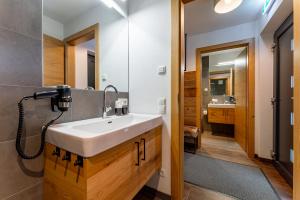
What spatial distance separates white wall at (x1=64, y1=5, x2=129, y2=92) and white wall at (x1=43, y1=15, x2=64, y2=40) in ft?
1.47

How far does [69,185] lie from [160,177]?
3.02 ft

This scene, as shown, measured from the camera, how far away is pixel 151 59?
1413 millimetres

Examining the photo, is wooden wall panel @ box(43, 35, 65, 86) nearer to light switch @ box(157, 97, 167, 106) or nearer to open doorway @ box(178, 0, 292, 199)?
light switch @ box(157, 97, 167, 106)

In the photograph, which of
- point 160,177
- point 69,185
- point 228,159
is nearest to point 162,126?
point 160,177

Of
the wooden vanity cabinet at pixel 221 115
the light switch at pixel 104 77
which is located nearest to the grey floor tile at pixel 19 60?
the light switch at pixel 104 77

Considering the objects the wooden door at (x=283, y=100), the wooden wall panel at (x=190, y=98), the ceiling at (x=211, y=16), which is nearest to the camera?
the wooden door at (x=283, y=100)

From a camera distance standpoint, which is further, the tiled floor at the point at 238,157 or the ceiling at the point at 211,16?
the ceiling at the point at 211,16

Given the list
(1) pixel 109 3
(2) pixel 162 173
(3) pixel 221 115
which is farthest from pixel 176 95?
(3) pixel 221 115

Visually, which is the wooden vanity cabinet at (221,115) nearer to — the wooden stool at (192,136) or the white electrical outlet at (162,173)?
the wooden stool at (192,136)

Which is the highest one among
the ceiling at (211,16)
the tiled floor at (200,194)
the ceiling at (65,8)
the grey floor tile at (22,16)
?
the ceiling at (211,16)

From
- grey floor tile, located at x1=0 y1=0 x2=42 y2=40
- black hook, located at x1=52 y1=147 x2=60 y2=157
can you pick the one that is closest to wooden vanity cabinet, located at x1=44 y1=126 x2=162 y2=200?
black hook, located at x1=52 y1=147 x2=60 y2=157

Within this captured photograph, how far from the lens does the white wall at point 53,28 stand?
0.94 m

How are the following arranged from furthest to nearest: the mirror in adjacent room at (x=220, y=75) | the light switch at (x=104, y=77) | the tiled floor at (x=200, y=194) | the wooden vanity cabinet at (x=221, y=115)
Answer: the mirror in adjacent room at (x=220, y=75) → the wooden vanity cabinet at (x=221, y=115) → the light switch at (x=104, y=77) → the tiled floor at (x=200, y=194)

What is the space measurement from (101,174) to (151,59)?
112 cm
